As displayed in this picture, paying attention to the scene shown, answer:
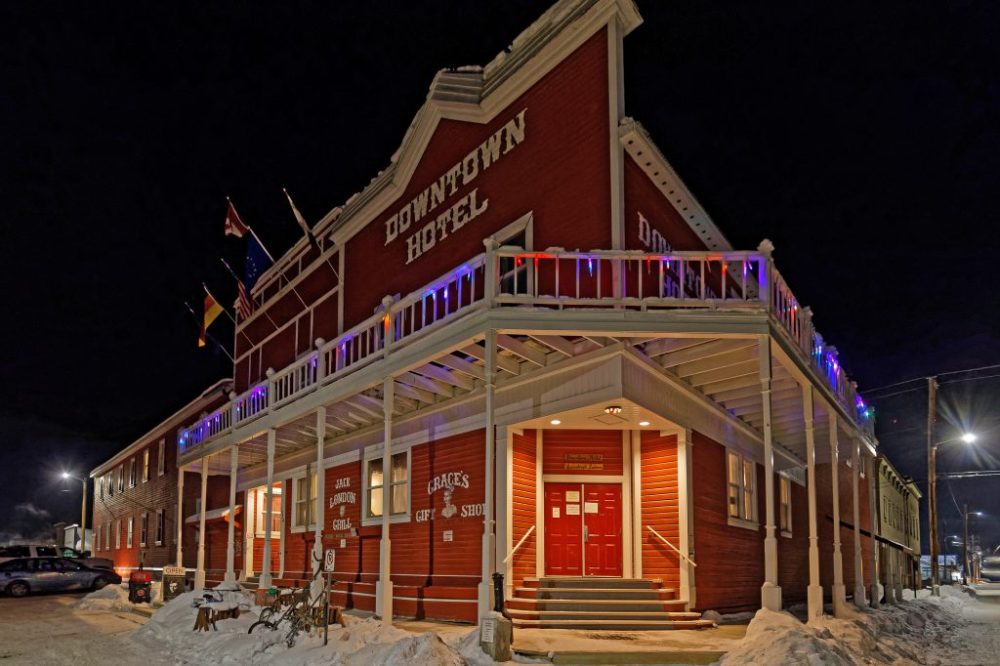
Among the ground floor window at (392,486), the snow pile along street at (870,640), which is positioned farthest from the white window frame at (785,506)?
the ground floor window at (392,486)

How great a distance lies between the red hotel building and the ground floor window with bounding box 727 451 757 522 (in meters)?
0.08

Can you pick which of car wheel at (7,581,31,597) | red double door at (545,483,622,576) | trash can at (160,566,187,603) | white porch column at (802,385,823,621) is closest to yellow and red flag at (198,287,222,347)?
trash can at (160,566,187,603)

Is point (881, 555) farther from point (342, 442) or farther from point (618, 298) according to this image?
→ point (618, 298)

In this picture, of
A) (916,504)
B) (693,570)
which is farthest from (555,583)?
(916,504)

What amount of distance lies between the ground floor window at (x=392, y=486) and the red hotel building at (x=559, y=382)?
0.05 m

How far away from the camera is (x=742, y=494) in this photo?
1884cm

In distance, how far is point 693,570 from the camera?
15117 mm

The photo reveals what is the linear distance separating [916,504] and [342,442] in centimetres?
5072

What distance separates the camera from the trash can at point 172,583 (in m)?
22.3


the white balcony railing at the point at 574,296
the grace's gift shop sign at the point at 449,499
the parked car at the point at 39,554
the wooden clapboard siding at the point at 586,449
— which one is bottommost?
the parked car at the point at 39,554

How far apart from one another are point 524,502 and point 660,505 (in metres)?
2.43

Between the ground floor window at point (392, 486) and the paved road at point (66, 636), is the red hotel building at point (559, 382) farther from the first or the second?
the paved road at point (66, 636)

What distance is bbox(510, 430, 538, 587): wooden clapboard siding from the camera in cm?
1551

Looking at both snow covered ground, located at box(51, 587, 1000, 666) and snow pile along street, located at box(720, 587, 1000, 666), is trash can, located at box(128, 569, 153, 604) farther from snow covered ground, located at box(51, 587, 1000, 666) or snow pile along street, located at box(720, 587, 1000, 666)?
snow pile along street, located at box(720, 587, 1000, 666)
